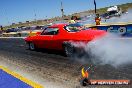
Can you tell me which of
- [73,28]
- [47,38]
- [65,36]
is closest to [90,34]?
[73,28]

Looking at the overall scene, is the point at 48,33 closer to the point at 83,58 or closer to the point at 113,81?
the point at 83,58

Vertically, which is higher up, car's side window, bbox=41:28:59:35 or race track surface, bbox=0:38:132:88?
car's side window, bbox=41:28:59:35

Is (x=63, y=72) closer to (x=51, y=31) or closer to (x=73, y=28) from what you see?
(x=73, y=28)

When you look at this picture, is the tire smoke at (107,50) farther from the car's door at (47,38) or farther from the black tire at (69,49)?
the car's door at (47,38)

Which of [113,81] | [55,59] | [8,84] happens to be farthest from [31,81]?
[55,59]

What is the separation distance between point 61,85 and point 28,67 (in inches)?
141

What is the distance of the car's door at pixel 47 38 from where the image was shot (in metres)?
11.5

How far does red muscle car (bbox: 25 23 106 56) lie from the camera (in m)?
9.56

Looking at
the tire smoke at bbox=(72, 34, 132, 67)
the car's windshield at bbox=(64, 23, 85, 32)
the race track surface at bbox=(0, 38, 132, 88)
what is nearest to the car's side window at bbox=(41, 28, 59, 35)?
the car's windshield at bbox=(64, 23, 85, 32)

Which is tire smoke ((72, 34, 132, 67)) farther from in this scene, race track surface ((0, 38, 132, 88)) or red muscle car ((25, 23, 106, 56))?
race track surface ((0, 38, 132, 88))

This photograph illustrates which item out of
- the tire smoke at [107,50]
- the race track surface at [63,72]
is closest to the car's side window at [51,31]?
the race track surface at [63,72]

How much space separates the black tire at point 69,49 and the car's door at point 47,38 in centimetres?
115

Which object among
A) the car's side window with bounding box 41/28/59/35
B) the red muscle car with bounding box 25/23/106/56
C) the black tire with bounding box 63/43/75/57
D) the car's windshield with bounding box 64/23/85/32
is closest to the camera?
the red muscle car with bounding box 25/23/106/56

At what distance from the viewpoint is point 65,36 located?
10445 mm
